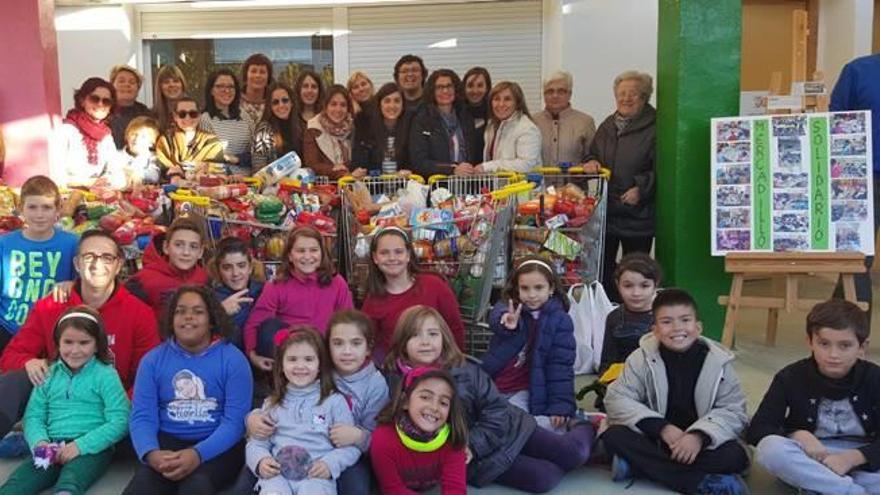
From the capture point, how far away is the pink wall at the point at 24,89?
6.20 meters

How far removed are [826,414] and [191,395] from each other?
2.57 meters

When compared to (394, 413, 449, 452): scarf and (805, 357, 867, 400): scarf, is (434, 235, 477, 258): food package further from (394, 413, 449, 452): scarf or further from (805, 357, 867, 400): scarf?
(805, 357, 867, 400): scarf

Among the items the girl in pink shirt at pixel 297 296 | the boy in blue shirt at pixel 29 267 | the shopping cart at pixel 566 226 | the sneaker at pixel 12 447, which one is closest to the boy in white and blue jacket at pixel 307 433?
the girl in pink shirt at pixel 297 296

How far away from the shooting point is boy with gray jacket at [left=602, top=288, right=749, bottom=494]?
138 inches

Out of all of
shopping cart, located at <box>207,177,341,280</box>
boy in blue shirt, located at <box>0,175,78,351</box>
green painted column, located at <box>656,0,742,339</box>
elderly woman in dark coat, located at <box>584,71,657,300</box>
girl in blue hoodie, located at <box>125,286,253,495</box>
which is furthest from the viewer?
elderly woman in dark coat, located at <box>584,71,657,300</box>

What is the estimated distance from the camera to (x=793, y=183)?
17.0ft

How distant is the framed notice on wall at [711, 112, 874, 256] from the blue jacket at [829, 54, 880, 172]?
19cm

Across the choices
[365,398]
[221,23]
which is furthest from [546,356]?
[221,23]

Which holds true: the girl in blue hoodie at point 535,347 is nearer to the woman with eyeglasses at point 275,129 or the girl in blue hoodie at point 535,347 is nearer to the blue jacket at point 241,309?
the blue jacket at point 241,309

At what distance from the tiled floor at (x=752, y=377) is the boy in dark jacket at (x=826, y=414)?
267 millimetres

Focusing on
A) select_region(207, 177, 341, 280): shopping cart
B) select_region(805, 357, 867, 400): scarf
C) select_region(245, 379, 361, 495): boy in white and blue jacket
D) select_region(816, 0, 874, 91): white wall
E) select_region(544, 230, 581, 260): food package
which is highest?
select_region(816, 0, 874, 91): white wall

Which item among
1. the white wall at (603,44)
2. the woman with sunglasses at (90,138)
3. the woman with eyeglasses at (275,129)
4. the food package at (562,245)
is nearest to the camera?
the food package at (562,245)

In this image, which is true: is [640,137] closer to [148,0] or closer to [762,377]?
[762,377]

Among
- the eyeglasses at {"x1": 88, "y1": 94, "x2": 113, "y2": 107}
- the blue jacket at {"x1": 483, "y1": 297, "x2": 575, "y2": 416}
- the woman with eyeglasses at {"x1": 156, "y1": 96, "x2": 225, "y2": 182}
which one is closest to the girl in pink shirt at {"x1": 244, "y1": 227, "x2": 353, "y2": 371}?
the blue jacket at {"x1": 483, "y1": 297, "x2": 575, "y2": 416}
